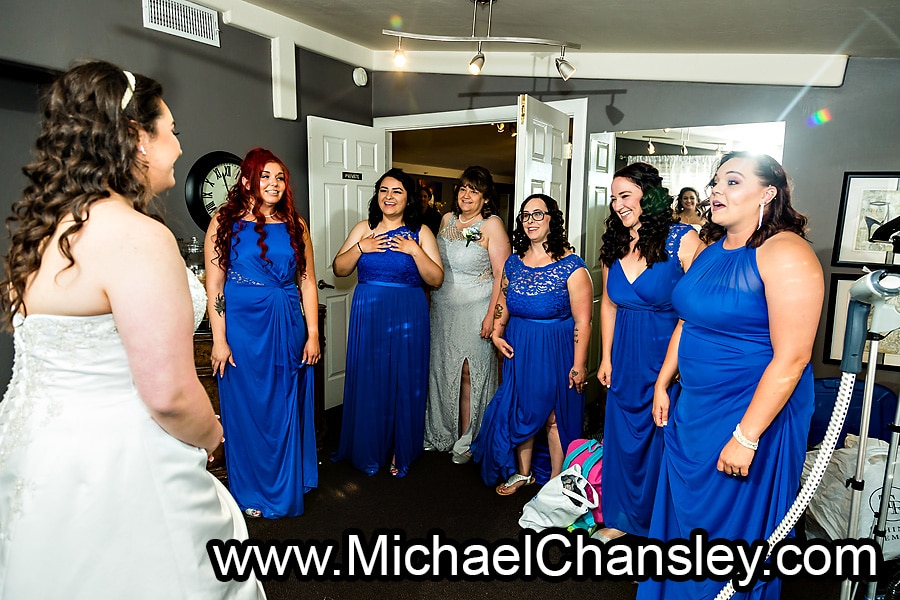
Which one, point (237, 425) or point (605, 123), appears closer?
point (237, 425)

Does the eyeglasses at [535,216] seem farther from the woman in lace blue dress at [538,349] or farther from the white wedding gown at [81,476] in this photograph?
the white wedding gown at [81,476]

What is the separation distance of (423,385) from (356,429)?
1.47 ft

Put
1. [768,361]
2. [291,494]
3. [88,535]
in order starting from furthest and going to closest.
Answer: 1. [291,494]
2. [768,361]
3. [88,535]

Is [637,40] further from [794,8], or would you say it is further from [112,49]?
[112,49]

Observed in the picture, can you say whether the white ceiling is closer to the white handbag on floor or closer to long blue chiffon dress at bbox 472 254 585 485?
long blue chiffon dress at bbox 472 254 585 485

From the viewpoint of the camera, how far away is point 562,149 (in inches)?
160

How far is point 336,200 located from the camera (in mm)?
4289

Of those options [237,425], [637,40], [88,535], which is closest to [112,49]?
[237,425]

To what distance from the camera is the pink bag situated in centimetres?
267

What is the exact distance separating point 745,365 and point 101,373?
1.65 metres

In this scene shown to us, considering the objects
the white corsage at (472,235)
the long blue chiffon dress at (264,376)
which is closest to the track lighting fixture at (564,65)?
the white corsage at (472,235)

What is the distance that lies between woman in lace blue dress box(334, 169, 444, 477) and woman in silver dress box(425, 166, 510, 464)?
200 mm

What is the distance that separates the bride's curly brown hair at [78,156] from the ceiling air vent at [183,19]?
236 cm

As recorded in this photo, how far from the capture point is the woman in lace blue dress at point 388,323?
3234 mm
